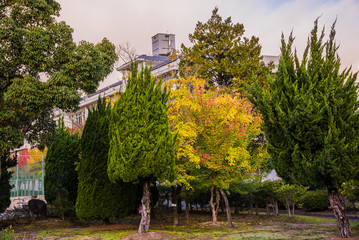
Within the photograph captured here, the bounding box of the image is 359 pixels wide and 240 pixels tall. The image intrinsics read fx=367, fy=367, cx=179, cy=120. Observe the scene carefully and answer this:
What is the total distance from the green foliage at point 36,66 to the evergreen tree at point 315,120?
23.7ft

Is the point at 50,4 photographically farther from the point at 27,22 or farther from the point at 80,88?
the point at 80,88

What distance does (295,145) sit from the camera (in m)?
11.2

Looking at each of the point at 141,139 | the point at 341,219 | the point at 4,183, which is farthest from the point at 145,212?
the point at 4,183

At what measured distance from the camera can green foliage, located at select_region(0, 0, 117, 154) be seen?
13984 millimetres

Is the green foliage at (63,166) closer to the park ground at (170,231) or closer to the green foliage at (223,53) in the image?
the park ground at (170,231)

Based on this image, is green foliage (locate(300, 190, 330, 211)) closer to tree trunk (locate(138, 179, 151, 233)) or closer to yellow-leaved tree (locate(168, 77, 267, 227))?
yellow-leaved tree (locate(168, 77, 267, 227))

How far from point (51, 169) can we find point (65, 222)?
3.43 metres

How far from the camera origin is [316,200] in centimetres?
2542

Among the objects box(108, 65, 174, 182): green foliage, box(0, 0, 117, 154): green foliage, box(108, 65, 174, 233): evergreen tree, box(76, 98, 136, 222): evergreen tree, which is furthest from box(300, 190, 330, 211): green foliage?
box(0, 0, 117, 154): green foliage

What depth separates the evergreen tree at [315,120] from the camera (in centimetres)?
1097

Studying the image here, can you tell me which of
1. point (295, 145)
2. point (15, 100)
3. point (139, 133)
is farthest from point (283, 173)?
point (15, 100)

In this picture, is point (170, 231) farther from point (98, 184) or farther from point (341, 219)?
point (341, 219)

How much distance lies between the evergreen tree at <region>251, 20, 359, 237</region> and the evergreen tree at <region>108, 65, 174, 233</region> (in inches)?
149

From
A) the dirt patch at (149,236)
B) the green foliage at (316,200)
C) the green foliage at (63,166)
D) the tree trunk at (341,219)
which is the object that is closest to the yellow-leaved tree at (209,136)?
the dirt patch at (149,236)
